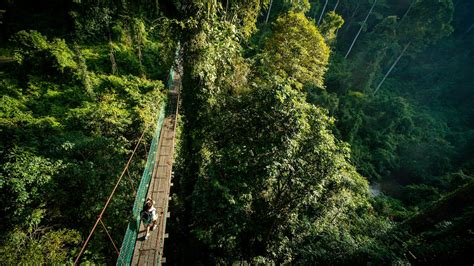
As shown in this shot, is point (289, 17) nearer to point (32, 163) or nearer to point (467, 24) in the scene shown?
point (32, 163)

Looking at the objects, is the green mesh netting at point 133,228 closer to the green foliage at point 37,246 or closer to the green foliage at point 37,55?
the green foliage at point 37,246

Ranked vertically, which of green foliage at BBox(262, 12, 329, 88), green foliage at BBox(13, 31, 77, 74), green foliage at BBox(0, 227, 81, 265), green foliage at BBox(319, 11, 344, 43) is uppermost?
green foliage at BBox(319, 11, 344, 43)

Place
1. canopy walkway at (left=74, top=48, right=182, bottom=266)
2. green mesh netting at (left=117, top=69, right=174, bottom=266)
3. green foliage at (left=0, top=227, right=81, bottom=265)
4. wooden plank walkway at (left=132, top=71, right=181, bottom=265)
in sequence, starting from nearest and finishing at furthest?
green foliage at (left=0, top=227, right=81, bottom=265) < green mesh netting at (left=117, top=69, right=174, bottom=266) < canopy walkway at (left=74, top=48, right=182, bottom=266) < wooden plank walkway at (left=132, top=71, right=181, bottom=265)

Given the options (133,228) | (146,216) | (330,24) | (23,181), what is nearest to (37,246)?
(23,181)

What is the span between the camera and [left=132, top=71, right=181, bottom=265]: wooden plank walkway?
5.14 meters

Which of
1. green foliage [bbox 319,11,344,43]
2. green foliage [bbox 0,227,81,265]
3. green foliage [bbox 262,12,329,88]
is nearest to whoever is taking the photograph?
green foliage [bbox 0,227,81,265]

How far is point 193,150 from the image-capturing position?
906 centimetres

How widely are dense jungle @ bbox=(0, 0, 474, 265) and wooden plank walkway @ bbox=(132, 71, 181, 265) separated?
24.1 inches

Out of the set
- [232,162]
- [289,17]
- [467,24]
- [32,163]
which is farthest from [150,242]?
[467,24]

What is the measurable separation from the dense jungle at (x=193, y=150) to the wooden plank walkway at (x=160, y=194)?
611 mm

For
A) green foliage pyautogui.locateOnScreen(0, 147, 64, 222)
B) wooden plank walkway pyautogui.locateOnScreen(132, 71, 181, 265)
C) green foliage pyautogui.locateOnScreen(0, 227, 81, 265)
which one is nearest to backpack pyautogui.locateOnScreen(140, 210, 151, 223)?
wooden plank walkway pyautogui.locateOnScreen(132, 71, 181, 265)

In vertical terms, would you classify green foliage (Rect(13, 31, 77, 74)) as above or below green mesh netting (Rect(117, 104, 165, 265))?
above

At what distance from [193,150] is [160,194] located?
282cm

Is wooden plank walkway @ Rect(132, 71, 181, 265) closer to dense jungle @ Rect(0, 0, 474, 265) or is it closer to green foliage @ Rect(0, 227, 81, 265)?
dense jungle @ Rect(0, 0, 474, 265)
